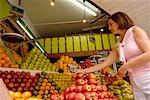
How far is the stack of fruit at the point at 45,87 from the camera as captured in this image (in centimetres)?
331

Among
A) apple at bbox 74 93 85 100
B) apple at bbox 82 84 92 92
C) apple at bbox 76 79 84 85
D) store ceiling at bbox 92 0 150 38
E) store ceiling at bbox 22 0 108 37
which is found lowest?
apple at bbox 74 93 85 100

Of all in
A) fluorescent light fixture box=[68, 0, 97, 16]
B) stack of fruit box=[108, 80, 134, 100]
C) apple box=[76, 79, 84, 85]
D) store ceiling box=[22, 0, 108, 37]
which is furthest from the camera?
store ceiling box=[22, 0, 108, 37]

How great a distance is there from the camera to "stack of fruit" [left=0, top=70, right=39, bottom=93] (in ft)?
10.9

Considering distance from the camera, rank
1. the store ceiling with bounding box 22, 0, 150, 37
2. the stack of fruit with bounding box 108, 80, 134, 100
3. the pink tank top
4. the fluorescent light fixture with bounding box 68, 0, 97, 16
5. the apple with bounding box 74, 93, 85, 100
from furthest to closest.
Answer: the fluorescent light fixture with bounding box 68, 0, 97, 16 → the store ceiling with bounding box 22, 0, 150, 37 → the stack of fruit with bounding box 108, 80, 134, 100 → the pink tank top → the apple with bounding box 74, 93, 85, 100

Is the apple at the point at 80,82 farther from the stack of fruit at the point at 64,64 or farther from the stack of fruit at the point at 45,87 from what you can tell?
the stack of fruit at the point at 64,64

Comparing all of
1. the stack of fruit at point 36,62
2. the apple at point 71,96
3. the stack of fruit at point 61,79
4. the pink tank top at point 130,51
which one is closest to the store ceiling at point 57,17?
the stack of fruit at point 36,62

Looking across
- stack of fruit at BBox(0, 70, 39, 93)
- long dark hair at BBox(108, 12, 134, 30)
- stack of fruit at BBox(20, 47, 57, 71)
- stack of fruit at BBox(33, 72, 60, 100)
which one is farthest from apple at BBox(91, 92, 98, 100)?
stack of fruit at BBox(20, 47, 57, 71)

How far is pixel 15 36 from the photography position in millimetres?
4102

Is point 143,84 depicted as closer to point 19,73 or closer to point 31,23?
point 19,73

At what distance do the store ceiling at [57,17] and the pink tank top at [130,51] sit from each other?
4368 millimetres

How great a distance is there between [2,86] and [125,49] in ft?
4.51

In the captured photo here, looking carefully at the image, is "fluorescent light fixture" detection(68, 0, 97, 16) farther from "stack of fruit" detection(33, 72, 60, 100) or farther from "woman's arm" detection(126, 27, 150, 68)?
"woman's arm" detection(126, 27, 150, 68)

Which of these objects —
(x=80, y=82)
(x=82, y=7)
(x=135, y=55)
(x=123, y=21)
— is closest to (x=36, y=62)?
(x=82, y=7)

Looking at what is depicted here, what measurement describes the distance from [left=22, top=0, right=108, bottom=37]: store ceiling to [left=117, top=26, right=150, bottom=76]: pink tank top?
4.37 m
